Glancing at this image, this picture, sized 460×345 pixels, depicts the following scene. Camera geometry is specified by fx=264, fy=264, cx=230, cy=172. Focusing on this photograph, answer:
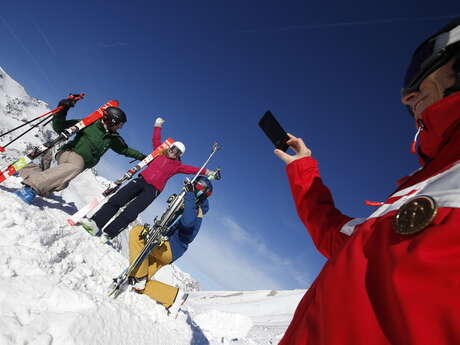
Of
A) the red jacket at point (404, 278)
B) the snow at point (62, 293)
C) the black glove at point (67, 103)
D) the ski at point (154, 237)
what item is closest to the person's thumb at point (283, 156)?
the red jacket at point (404, 278)

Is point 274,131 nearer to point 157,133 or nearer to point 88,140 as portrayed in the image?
point 88,140

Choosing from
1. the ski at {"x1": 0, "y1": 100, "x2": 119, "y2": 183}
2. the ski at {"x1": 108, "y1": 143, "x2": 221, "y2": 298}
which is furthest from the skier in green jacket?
the ski at {"x1": 108, "y1": 143, "x2": 221, "y2": 298}

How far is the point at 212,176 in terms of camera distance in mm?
8414

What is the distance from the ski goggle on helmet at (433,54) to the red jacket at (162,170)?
6.62 metres

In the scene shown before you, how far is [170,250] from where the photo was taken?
6020 millimetres

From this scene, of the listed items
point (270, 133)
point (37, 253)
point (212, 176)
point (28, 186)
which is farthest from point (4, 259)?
point (212, 176)

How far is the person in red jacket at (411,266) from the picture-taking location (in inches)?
25.9

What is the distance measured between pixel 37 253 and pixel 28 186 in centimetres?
216

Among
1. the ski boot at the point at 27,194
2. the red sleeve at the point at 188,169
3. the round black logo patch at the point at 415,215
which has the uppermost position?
the round black logo patch at the point at 415,215

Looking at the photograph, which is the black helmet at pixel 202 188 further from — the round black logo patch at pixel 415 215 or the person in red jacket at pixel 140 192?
the round black logo patch at pixel 415 215

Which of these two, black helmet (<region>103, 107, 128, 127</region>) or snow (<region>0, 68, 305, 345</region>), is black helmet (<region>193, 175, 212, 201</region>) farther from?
black helmet (<region>103, 107, 128, 127</region>)

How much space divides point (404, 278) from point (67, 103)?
779 cm

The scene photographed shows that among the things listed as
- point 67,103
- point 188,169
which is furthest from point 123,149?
point 188,169

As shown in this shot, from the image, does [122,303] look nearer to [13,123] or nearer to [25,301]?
[25,301]
